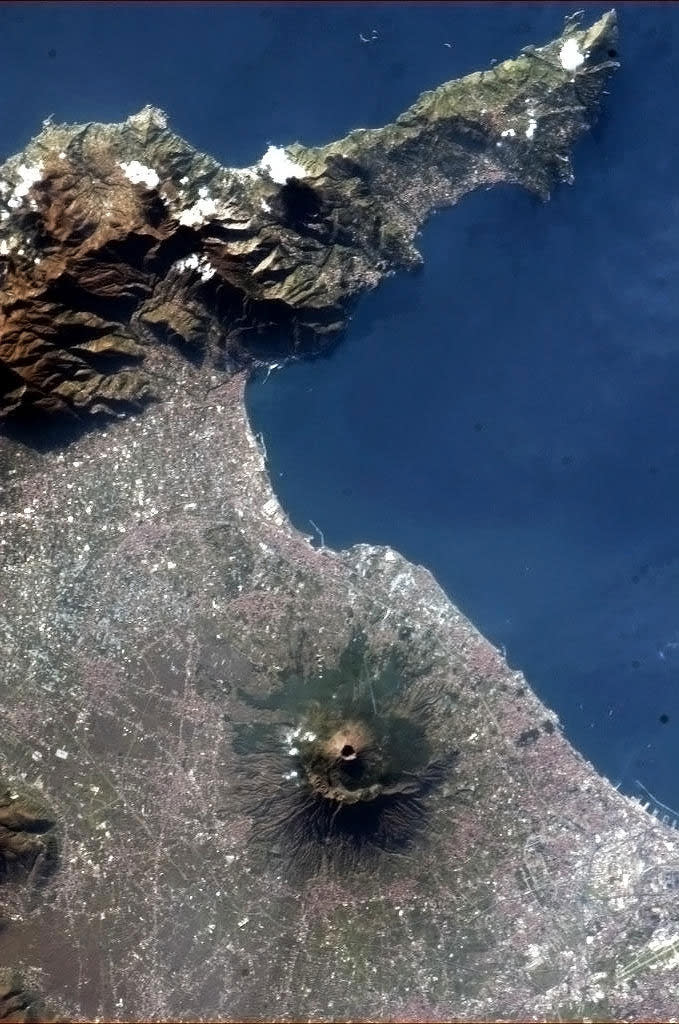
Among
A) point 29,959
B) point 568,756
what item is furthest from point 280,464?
point 29,959

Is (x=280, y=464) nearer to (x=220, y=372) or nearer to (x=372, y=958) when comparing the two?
(x=220, y=372)

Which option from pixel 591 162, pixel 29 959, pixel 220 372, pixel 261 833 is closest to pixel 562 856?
pixel 261 833

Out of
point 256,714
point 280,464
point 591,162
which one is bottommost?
point 256,714

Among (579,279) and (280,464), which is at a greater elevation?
(579,279)

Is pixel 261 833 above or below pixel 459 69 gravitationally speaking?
below

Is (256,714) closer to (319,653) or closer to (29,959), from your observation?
(319,653)

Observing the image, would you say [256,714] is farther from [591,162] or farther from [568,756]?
[591,162]

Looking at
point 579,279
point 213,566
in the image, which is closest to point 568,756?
point 213,566

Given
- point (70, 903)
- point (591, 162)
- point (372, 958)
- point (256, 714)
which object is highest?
point (591, 162)
